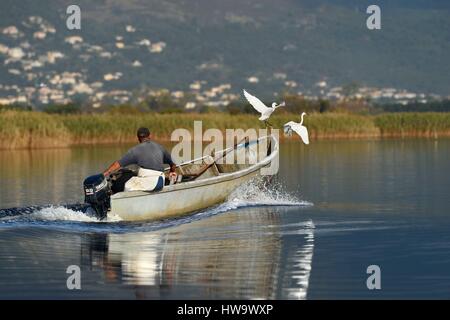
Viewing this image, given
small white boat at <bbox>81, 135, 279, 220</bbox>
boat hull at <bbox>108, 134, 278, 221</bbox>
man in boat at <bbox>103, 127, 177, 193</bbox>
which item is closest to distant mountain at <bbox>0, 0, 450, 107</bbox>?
small white boat at <bbox>81, 135, 279, 220</bbox>

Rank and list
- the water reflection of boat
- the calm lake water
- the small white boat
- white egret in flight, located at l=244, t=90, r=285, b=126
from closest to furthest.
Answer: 1. the water reflection of boat
2. the calm lake water
3. the small white boat
4. white egret in flight, located at l=244, t=90, r=285, b=126

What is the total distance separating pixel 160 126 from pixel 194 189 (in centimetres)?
3375

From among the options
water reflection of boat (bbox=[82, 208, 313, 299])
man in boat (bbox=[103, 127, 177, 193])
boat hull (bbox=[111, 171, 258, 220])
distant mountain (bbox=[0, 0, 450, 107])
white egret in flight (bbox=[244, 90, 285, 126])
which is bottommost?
water reflection of boat (bbox=[82, 208, 313, 299])

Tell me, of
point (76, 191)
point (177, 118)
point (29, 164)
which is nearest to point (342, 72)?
point (177, 118)

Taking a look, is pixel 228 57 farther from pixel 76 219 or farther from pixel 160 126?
pixel 76 219

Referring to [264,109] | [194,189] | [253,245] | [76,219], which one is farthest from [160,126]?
[253,245]

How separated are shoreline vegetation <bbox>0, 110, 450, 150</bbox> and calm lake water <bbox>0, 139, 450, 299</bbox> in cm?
1901

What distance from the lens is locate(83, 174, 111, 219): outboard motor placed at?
20094mm

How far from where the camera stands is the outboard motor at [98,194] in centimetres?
2009

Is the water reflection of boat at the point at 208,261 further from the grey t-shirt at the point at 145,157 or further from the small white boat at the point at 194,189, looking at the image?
the grey t-shirt at the point at 145,157

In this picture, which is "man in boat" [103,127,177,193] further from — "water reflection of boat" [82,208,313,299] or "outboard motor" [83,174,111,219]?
"water reflection of boat" [82,208,313,299]

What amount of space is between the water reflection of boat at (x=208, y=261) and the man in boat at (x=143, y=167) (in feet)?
3.12

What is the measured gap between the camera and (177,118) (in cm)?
5638

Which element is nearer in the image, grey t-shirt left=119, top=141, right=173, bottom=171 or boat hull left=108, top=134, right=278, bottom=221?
boat hull left=108, top=134, right=278, bottom=221
